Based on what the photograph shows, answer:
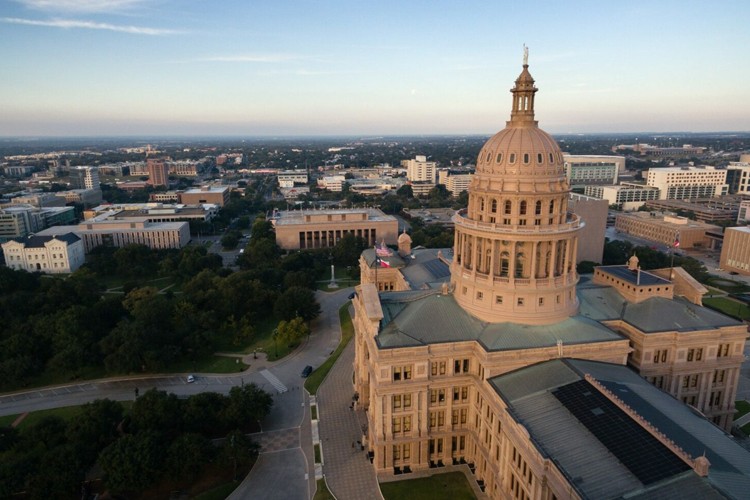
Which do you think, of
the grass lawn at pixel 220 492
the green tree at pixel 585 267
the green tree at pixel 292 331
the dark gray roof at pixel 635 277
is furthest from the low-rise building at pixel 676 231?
the grass lawn at pixel 220 492

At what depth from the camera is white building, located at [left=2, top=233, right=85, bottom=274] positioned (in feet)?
499

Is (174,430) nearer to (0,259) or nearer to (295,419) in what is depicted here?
(295,419)

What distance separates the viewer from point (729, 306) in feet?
385

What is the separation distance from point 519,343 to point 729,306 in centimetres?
9041

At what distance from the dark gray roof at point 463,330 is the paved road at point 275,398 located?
20.8 m

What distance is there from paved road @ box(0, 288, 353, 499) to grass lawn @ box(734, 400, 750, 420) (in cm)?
6466

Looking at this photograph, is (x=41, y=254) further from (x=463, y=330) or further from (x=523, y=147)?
(x=523, y=147)

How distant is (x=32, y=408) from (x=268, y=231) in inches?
4812

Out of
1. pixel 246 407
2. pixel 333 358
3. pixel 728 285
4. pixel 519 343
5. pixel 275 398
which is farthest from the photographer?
pixel 728 285

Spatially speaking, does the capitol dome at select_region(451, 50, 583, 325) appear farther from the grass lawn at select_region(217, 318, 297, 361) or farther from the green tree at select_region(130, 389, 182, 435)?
the grass lawn at select_region(217, 318, 297, 361)

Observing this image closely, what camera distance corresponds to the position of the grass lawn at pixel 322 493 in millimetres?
57191

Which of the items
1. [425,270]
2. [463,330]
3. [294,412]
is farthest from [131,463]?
[425,270]

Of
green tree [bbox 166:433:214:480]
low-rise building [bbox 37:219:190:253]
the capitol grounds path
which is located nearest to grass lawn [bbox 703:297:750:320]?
the capitol grounds path

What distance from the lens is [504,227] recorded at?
61.8 metres
